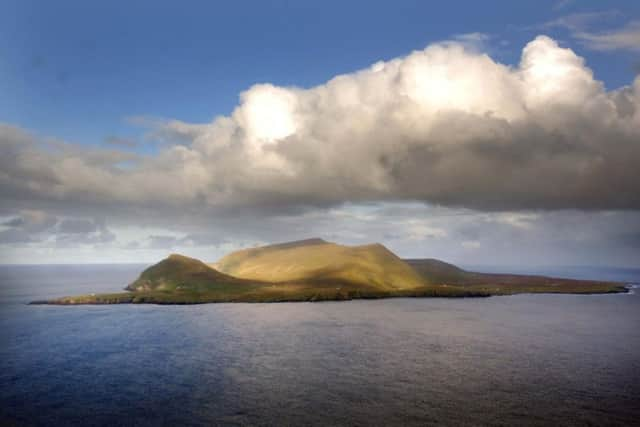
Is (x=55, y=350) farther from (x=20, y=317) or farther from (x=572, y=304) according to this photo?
(x=572, y=304)

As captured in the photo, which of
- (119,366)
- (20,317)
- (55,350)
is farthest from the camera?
(20,317)

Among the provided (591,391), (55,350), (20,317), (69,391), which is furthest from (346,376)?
(20,317)

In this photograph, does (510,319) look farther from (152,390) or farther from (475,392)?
(152,390)

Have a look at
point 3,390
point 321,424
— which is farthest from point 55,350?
point 321,424

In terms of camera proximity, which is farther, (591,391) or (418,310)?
(418,310)

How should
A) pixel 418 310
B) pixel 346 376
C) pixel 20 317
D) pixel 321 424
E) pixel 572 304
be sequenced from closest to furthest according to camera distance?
pixel 321 424 → pixel 346 376 → pixel 20 317 → pixel 418 310 → pixel 572 304

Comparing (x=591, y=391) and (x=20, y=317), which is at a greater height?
(x=20, y=317)
